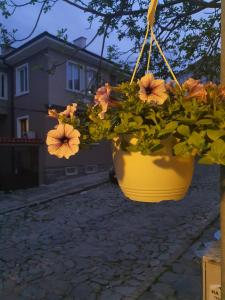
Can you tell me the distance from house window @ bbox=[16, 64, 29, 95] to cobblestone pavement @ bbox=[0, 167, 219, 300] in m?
8.56

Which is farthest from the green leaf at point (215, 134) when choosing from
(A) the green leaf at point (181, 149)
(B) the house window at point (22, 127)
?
(B) the house window at point (22, 127)

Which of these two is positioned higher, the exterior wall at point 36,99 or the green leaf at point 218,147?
the exterior wall at point 36,99

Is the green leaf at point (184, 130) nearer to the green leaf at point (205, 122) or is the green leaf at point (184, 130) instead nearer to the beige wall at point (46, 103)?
the green leaf at point (205, 122)

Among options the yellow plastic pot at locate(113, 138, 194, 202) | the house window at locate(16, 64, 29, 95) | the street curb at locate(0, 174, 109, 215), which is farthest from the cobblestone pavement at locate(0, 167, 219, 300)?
the house window at locate(16, 64, 29, 95)

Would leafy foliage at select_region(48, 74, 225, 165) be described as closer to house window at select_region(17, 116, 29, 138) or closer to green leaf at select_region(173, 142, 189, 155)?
green leaf at select_region(173, 142, 189, 155)

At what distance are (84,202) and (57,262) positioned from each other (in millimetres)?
5181

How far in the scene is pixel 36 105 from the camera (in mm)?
16062

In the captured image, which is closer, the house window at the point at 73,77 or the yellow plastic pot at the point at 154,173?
the yellow plastic pot at the point at 154,173

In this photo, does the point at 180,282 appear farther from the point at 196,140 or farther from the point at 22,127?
the point at 22,127

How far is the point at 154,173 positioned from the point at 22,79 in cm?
1684

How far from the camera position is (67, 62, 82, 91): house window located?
54.5 ft

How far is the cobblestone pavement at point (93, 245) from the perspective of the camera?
168 inches

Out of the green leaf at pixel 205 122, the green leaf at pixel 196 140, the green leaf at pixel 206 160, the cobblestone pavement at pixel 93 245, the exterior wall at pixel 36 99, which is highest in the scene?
the exterior wall at pixel 36 99

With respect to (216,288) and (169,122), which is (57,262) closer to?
(216,288)
